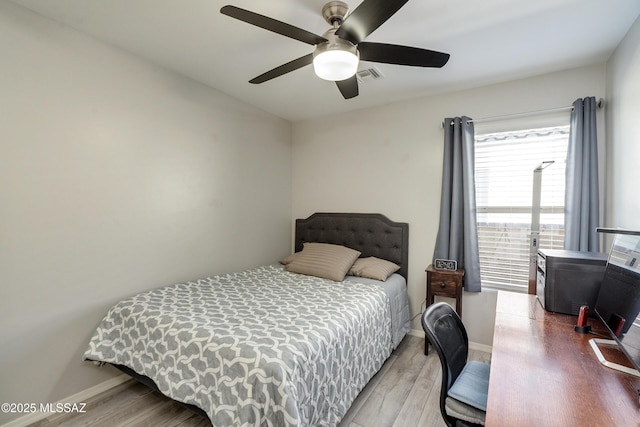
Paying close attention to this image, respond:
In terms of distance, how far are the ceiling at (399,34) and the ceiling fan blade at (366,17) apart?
37 centimetres

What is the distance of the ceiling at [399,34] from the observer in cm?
171

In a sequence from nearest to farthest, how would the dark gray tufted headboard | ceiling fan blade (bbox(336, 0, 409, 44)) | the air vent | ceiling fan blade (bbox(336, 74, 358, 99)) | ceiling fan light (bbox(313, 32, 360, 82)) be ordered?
ceiling fan blade (bbox(336, 0, 409, 44)) → ceiling fan light (bbox(313, 32, 360, 82)) → ceiling fan blade (bbox(336, 74, 358, 99)) → the air vent → the dark gray tufted headboard

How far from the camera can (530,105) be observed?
2.55 m

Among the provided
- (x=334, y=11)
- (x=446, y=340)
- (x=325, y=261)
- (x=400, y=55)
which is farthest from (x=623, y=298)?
(x=325, y=261)

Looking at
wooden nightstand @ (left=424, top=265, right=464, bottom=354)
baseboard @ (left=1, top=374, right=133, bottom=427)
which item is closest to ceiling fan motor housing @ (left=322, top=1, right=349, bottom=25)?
wooden nightstand @ (left=424, top=265, right=464, bottom=354)

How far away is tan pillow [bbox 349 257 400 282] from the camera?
2.82m

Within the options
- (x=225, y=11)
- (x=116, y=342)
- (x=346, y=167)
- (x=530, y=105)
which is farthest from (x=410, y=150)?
Answer: (x=116, y=342)

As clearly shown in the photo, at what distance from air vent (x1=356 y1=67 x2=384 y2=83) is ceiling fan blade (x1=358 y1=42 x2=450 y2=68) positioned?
0.69 metres

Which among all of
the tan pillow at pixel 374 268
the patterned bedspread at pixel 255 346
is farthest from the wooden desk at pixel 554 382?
the tan pillow at pixel 374 268

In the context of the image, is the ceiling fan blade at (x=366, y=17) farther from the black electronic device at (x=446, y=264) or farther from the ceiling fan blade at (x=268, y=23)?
the black electronic device at (x=446, y=264)

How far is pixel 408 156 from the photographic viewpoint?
3123mm

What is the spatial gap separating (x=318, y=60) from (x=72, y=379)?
2.62 meters

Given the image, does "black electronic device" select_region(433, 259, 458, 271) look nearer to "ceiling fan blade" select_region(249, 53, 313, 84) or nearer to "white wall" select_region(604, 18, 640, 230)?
"white wall" select_region(604, 18, 640, 230)

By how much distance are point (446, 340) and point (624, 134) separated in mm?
1875
